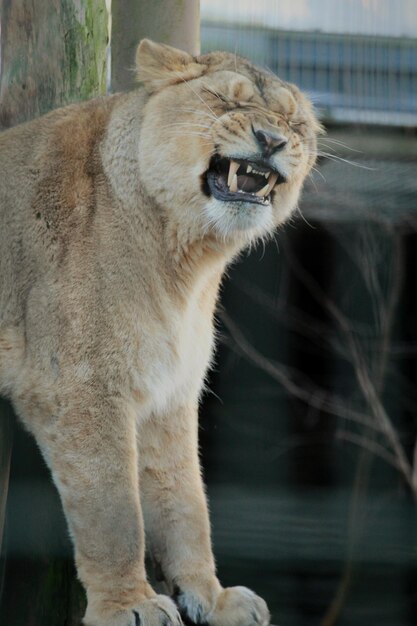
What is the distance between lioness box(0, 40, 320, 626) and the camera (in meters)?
3.00

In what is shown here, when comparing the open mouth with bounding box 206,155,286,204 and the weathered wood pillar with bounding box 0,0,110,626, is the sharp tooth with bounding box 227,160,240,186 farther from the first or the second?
the weathered wood pillar with bounding box 0,0,110,626

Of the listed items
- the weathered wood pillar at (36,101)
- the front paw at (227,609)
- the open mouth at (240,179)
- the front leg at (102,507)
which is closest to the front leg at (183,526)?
the front paw at (227,609)

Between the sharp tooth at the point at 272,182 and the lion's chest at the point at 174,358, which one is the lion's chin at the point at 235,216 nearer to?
the sharp tooth at the point at 272,182

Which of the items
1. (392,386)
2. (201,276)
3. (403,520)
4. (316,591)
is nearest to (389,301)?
(392,386)

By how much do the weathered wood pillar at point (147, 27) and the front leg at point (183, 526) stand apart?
56.2 inches

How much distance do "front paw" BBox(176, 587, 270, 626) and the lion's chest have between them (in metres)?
0.56

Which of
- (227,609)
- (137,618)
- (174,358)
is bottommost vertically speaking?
(227,609)

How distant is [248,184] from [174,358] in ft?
1.76

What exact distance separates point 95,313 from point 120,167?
1.48 ft

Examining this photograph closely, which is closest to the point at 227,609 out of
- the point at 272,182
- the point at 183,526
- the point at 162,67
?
the point at 183,526

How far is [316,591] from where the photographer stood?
627 cm

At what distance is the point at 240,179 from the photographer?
315cm

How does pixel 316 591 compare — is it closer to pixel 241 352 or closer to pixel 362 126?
pixel 241 352

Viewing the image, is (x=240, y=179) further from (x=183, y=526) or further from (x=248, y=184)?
(x=183, y=526)
